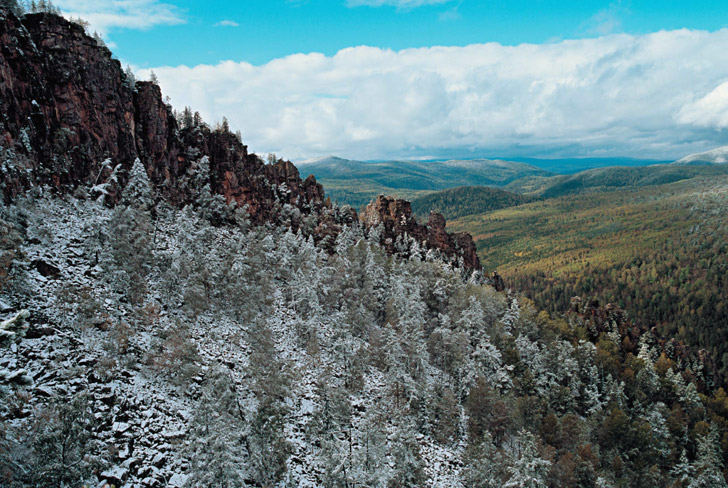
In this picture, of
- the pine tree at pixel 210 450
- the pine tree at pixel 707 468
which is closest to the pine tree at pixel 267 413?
the pine tree at pixel 210 450

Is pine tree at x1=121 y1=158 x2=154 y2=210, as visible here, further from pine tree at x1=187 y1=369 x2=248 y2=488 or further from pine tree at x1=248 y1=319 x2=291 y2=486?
pine tree at x1=187 y1=369 x2=248 y2=488

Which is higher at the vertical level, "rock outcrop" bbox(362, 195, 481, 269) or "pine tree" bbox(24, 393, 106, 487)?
"rock outcrop" bbox(362, 195, 481, 269)

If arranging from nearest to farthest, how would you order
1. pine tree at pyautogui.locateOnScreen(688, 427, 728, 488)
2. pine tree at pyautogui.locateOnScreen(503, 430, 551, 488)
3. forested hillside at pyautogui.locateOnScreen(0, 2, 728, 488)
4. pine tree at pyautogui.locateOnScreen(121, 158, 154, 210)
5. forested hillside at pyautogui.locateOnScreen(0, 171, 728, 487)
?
forested hillside at pyautogui.locateOnScreen(0, 171, 728, 487) < forested hillside at pyautogui.locateOnScreen(0, 2, 728, 488) < pine tree at pyautogui.locateOnScreen(503, 430, 551, 488) < pine tree at pyautogui.locateOnScreen(121, 158, 154, 210) < pine tree at pyautogui.locateOnScreen(688, 427, 728, 488)

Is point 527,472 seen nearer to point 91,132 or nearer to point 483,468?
point 483,468

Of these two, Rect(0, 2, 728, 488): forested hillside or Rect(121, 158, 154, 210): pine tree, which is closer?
Rect(0, 2, 728, 488): forested hillside

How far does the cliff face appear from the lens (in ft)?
140

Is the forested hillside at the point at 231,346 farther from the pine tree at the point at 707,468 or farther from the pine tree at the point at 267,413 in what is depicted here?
the pine tree at the point at 707,468

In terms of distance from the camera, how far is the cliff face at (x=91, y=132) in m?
42.6

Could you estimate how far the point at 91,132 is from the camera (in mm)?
52000

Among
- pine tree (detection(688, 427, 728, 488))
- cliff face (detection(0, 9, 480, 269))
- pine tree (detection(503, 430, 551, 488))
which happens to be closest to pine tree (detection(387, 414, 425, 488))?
pine tree (detection(503, 430, 551, 488))

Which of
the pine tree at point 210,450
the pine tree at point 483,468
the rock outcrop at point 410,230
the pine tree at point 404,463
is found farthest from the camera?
the rock outcrop at point 410,230

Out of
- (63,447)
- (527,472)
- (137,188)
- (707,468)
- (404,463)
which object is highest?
(137,188)

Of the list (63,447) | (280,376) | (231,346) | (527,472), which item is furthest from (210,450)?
(527,472)

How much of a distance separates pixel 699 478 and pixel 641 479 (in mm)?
11062
